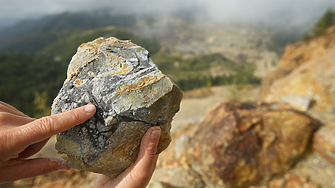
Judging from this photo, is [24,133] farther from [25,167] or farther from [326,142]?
[326,142]

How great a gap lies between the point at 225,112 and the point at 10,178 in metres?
3.52

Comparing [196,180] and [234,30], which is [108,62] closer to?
[196,180]

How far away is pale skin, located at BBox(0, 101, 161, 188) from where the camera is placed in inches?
46.4

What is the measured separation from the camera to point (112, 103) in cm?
136

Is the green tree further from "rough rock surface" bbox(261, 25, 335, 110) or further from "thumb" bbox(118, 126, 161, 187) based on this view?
"thumb" bbox(118, 126, 161, 187)

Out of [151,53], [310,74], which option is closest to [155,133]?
[310,74]

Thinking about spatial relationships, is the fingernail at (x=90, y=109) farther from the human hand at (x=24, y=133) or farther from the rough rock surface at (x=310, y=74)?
the rough rock surface at (x=310, y=74)

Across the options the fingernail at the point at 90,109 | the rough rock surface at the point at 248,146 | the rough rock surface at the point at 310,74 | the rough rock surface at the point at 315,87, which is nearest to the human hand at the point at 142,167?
the fingernail at the point at 90,109

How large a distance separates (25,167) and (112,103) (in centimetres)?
102

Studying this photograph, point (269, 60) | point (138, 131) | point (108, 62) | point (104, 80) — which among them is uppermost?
point (108, 62)

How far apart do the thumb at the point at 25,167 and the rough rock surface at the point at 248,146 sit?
2.52 m

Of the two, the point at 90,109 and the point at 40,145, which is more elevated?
the point at 90,109

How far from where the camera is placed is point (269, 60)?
41344 mm

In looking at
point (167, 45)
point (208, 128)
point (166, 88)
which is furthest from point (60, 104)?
point (167, 45)
